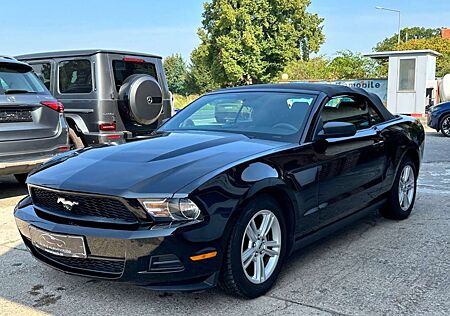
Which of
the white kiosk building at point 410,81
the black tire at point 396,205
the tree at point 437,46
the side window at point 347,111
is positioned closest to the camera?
the side window at point 347,111

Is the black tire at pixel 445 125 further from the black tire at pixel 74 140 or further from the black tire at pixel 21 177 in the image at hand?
the black tire at pixel 21 177

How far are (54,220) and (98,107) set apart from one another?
439 cm

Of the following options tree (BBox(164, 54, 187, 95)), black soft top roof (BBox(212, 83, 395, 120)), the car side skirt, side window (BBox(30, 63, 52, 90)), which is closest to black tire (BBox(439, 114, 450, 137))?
black soft top roof (BBox(212, 83, 395, 120))

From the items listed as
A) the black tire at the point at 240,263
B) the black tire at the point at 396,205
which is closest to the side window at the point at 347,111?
the black tire at the point at 396,205

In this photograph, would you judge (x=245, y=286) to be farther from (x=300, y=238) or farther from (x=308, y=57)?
(x=308, y=57)

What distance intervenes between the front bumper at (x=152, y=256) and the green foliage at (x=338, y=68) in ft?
121

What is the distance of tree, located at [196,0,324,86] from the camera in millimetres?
46750

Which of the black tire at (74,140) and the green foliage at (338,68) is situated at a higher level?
the green foliage at (338,68)

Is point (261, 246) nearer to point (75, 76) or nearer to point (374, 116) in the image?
point (374, 116)

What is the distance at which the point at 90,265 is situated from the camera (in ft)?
10.1

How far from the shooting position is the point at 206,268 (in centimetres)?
301

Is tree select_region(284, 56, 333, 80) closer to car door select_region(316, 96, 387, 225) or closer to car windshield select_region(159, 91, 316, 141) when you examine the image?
car door select_region(316, 96, 387, 225)

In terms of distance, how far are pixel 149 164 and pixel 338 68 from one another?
41773 millimetres

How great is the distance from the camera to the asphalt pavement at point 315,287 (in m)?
3.22
